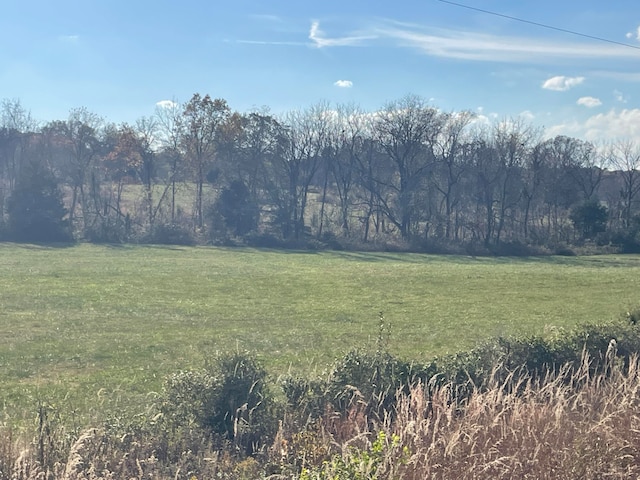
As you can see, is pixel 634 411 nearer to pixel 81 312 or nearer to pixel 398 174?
pixel 81 312

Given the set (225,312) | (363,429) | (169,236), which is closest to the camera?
(363,429)

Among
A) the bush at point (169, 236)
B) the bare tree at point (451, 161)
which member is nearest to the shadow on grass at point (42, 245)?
the bush at point (169, 236)

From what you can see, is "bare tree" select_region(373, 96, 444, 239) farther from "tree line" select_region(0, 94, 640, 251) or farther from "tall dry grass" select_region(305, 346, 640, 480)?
"tall dry grass" select_region(305, 346, 640, 480)

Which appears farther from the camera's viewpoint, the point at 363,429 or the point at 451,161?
the point at 451,161

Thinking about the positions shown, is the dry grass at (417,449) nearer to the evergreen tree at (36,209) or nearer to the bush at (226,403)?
the bush at (226,403)

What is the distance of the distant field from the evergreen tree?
10.9 meters

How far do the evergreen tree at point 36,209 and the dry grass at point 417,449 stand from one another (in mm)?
45150

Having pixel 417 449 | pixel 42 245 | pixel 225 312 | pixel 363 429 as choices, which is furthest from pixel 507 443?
pixel 42 245

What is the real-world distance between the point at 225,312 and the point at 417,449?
1479 centimetres

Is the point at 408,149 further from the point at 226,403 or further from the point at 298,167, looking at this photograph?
the point at 226,403

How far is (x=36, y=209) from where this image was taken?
47812 millimetres

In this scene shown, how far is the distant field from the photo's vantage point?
1176 cm

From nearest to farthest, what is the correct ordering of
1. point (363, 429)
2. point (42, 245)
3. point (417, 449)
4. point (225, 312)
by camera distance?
point (417, 449), point (363, 429), point (225, 312), point (42, 245)

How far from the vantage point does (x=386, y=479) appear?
4.66 metres
